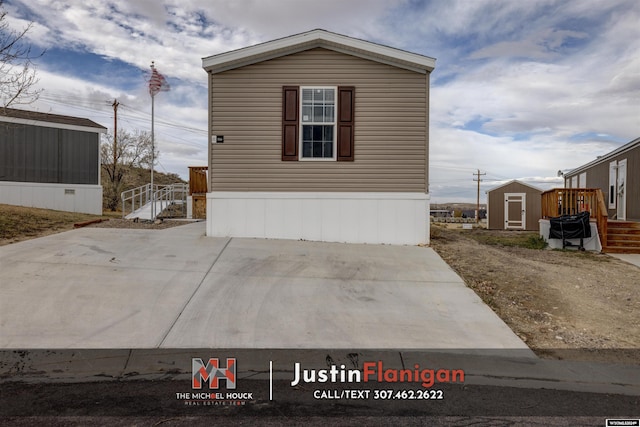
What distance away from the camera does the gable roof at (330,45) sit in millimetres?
9758

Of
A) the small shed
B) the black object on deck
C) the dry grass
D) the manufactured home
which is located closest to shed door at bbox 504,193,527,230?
the small shed

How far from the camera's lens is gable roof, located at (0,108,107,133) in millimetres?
17905

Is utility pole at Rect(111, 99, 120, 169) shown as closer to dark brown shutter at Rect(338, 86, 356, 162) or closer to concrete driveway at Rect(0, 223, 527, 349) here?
concrete driveway at Rect(0, 223, 527, 349)

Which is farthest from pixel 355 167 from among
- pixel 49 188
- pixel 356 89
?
pixel 49 188

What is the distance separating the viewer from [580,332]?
5.03m

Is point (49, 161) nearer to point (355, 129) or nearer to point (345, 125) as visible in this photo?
point (345, 125)

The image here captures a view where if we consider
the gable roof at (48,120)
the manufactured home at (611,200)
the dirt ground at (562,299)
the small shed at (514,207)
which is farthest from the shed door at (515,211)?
the gable roof at (48,120)

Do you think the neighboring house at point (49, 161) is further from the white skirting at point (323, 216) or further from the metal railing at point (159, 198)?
the white skirting at point (323, 216)

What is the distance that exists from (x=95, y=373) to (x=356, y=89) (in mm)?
8028

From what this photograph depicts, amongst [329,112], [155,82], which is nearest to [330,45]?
[329,112]

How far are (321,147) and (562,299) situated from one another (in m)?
5.88

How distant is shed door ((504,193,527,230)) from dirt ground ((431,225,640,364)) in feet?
58.9

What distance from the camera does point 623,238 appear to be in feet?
39.7

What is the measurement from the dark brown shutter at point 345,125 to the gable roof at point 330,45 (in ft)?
3.51
